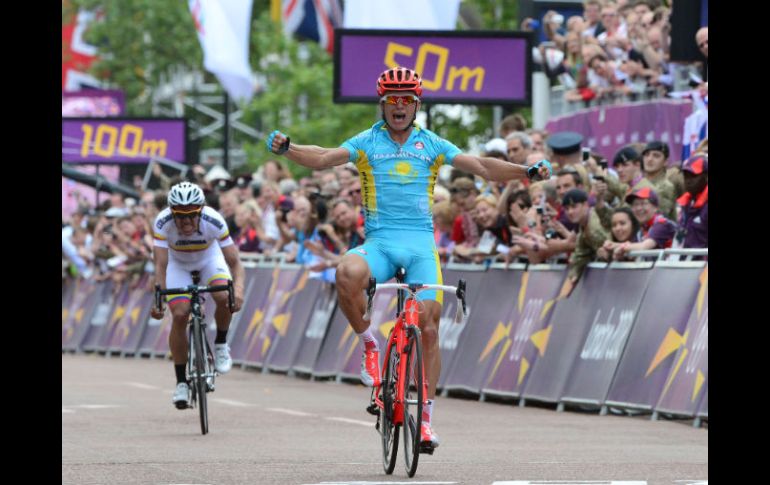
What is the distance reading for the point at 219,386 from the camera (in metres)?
22.5

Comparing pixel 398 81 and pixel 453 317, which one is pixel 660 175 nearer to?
pixel 453 317

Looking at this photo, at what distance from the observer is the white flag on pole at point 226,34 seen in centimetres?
3344

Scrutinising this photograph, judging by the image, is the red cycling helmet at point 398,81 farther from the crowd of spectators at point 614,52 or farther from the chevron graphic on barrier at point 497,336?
the crowd of spectators at point 614,52

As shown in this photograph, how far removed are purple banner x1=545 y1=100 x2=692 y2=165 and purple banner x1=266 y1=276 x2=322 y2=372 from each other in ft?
11.9

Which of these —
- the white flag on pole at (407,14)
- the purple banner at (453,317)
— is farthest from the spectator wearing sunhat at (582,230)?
the white flag on pole at (407,14)

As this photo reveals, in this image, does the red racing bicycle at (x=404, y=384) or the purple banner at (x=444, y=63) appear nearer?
the red racing bicycle at (x=404, y=384)

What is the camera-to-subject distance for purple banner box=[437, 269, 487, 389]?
19.5 m

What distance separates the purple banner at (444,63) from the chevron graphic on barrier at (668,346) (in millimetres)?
8688

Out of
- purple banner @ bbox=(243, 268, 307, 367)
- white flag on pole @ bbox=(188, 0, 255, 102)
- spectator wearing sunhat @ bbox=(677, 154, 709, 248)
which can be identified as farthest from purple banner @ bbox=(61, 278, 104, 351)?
spectator wearing sunhat @ bbox=(677, 154, 709, 248)

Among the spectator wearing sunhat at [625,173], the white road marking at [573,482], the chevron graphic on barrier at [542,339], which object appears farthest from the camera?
the chevron graphic on barrier at [542,339]
